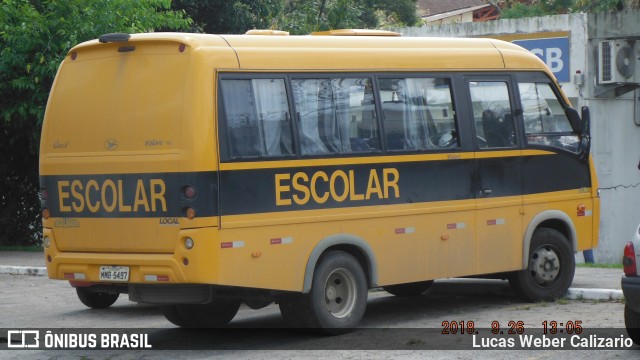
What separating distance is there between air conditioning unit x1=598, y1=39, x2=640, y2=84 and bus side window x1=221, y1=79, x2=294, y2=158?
40.3ft

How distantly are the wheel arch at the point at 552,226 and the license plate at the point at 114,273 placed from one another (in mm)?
4800

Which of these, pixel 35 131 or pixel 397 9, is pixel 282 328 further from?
pixel 397 9

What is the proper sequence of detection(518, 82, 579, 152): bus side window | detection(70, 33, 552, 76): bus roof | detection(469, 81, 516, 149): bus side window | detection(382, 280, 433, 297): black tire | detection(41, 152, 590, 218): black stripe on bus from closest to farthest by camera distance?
detection(41, 152, 590, 218): black stripe on bus < detection(70, 33, 552, 76): bus roof < detection(469, 81, 516, 149): bus side window < detection(518, 82, 579, 152): bus side window < detection(382, 280, 433, 297): black tire

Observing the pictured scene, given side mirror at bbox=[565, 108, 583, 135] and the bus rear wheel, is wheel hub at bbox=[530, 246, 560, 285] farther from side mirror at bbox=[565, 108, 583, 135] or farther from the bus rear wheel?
the bus rear wheel

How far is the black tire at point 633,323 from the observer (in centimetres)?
941

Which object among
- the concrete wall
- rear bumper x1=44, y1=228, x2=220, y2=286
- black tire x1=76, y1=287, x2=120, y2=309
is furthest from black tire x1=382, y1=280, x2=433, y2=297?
the concrete wall

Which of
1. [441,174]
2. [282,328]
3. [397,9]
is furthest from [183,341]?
[397,9]

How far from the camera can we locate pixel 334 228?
11.0 meters

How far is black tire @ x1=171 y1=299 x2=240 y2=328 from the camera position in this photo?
11711 mm

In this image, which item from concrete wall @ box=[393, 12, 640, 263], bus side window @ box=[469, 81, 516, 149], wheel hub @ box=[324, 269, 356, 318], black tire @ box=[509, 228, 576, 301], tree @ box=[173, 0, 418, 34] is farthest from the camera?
tree @ box=[173, 0, 418, 34]

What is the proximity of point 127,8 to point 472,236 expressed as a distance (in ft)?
32.1

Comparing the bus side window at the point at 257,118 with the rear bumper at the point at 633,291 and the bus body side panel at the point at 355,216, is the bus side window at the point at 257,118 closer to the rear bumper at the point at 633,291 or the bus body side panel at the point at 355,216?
the bus body side panel at the point at 355,216

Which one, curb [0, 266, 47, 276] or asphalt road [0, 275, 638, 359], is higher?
asphalt road [0, 275, 638, 359]

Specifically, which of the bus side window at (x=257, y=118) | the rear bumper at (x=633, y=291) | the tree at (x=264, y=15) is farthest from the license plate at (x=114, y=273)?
the tree at (x=264, y=15)
